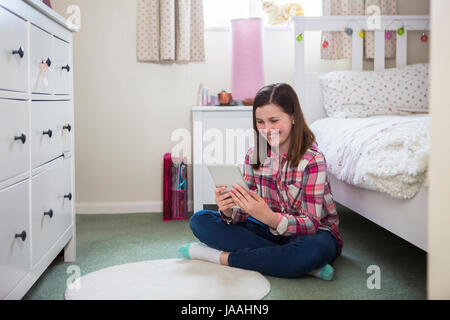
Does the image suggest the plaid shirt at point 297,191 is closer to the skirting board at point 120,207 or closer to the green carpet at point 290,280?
the green carpet at point 290,280

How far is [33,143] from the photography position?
1.38 meters

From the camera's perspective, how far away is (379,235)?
7.18 ft

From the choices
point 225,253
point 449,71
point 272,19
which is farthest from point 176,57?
point 449,71

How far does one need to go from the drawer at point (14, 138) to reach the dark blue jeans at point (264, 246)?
0.67m

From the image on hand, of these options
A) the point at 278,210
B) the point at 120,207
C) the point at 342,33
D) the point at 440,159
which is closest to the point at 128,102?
the point at 120,207

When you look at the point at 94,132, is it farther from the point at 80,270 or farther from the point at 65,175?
the point at 80,270

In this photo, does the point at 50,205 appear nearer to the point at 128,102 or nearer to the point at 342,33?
the point at 128,102

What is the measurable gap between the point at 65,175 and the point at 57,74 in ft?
1.19

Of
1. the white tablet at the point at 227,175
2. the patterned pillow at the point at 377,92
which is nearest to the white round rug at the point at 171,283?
the white tablet at the point at 227,175

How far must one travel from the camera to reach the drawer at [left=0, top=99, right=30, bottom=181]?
1132 mm

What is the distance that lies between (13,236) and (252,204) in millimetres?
677

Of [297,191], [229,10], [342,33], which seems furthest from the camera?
[229,10]

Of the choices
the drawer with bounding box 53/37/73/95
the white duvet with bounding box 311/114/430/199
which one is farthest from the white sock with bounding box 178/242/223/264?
the drawer with bounding box 53/37/73/95

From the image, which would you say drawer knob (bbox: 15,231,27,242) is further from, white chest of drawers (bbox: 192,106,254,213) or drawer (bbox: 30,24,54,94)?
white chest of drawers (bbox: 192,106,254,213)
